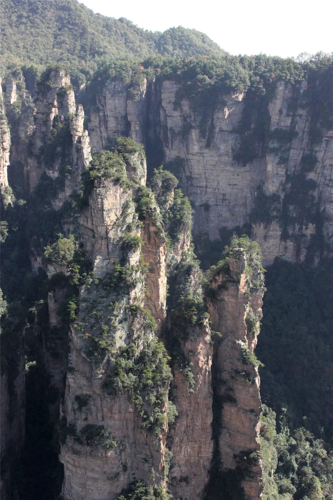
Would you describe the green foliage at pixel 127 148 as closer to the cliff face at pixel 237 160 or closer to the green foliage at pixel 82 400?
the green foliage at pixel 82 400

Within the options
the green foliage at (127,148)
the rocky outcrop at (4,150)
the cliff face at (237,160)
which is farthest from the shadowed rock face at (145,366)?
the cliff face at (237,160)

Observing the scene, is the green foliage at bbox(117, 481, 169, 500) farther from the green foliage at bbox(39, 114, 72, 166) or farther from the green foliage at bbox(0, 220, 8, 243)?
the green foliage at bbox(39, 114, 72, 166)

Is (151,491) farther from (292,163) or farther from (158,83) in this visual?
(158,83)

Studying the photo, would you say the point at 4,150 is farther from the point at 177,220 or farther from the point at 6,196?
the point at 177,220

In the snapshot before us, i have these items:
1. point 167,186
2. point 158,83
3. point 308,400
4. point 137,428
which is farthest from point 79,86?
point 137,428

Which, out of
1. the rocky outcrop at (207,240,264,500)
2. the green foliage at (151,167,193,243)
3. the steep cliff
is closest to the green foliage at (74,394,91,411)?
the rocky outcrop at (207,240,264,500)

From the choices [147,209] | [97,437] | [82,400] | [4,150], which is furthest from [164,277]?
[4,150]
